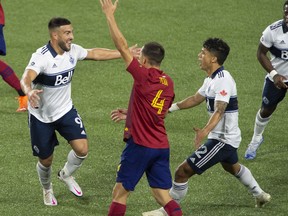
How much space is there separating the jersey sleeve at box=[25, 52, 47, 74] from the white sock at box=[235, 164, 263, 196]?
2820mm

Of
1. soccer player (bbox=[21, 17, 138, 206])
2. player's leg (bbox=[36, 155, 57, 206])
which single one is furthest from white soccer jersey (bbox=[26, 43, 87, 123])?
player's leg (bbox=[36, 155, 57, 206])

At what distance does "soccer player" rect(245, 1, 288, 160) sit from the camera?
12789mm

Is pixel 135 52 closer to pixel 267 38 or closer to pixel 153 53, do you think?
pixel 153 53

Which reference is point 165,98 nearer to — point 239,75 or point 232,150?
point 232,150

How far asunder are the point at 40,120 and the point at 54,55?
0.85m

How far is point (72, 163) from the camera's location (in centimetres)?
1137

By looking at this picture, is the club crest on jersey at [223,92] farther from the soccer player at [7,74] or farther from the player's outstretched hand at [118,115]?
the soccer player at [7,74]

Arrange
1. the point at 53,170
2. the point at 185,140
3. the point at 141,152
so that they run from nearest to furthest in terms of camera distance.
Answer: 1. the point at 141,152
2. the point at 53,170
3. the point at 185,140

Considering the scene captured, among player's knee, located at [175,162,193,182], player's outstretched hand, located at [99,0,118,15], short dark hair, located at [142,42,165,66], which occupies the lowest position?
player's knee, located at [175,162,193,182]

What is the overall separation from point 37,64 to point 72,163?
149 cm

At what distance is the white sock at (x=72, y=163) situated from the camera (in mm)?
11305

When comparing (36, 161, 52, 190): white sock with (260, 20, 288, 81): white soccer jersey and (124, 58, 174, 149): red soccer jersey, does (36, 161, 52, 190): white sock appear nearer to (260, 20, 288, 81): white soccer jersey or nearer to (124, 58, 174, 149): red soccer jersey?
(124, 58, 174, 149): red soccer jersey

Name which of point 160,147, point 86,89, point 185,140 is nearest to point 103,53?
point 160,147

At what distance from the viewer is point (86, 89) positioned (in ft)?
54.4
